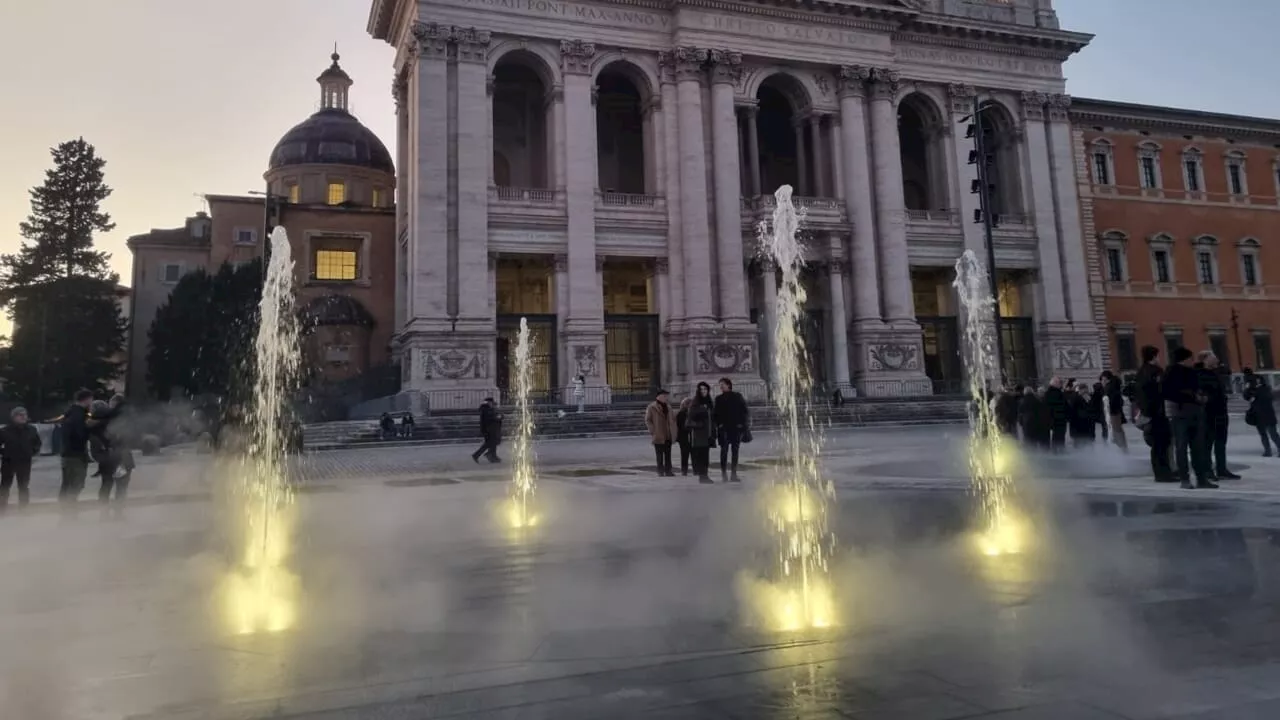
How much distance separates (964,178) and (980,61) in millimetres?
5793

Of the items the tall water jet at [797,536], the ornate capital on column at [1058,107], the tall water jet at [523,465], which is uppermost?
the ornate capital on column at [1058,107]

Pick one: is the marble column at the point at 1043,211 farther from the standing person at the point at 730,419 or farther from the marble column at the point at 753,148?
the standing person at the point at 730,419

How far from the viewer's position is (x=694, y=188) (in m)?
31.8

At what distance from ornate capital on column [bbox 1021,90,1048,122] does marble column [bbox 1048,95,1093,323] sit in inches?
17.3

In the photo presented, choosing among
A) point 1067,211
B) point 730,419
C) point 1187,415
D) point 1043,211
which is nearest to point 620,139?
point 1043,211

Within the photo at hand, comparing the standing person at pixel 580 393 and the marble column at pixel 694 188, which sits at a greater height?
the marble column at pixel 694 188

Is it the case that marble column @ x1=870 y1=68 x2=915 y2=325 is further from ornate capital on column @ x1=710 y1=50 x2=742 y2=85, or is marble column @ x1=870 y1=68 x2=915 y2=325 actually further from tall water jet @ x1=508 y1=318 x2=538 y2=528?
tall water jet @ x1=508 y1=318 x2=538 y2=528

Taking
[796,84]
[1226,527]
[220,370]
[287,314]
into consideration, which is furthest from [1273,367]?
[220,370]

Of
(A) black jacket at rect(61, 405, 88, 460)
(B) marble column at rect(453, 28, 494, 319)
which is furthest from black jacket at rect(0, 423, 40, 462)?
(B) marble column at rect(453, 28, 494, 319)

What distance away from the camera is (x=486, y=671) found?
12.1ft

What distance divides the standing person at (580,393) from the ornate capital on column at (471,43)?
12.8 m

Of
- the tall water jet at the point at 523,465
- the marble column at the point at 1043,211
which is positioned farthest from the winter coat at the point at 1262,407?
the marble column at the point at 1043,211

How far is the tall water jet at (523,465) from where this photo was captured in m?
9.27

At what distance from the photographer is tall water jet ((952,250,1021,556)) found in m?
7.12
